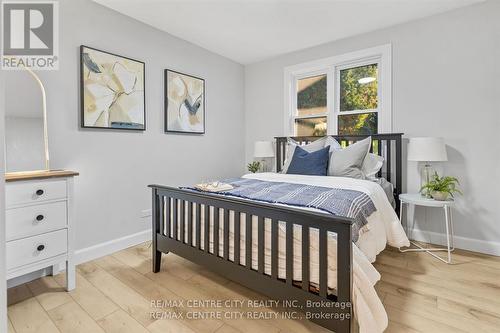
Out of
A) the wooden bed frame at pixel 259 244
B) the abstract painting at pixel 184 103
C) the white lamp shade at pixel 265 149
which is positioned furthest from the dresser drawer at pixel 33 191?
the white lamp shade at pixel 265 149

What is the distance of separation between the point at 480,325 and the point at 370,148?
189cm

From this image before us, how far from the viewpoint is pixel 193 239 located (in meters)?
→ 2.00

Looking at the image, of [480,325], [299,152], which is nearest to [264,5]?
[299,152]

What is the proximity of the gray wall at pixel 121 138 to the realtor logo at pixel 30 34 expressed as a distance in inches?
2.6

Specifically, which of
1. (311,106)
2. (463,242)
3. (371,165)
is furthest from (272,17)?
(463,242)

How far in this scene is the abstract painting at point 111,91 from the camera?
2.37 m

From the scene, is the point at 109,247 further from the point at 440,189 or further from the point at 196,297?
the point at 440,189

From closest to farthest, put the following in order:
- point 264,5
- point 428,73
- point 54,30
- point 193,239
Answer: point 193,239, point 54,30, point 264,5, point 428,73

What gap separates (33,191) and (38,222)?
0.22 metres

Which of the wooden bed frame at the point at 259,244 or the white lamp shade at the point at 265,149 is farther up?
the white lamp shade at the point at 265,149

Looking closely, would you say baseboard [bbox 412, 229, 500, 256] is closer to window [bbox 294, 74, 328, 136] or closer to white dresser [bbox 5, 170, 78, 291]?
window [bbox 294, 74, 328, 136]

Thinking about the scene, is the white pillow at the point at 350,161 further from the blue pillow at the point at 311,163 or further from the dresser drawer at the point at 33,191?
the dresser drawer at the point at 33,191

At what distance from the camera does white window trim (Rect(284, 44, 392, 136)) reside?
302cm

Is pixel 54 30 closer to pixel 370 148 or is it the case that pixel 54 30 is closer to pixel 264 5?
pixel 264 5
